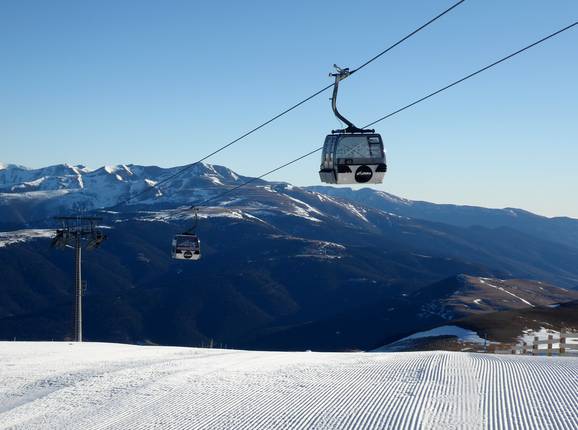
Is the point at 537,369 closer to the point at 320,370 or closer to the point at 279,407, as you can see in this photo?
the point at 320,370

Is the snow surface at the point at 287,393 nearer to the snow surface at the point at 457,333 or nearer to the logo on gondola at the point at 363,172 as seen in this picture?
the logo on gondola at the point at 363,172

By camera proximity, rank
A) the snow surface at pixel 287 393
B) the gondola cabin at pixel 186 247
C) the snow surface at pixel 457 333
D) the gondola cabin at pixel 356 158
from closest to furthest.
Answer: the snow surface at pixel 287 393
the gondola cabin at pixel 356 158
the gondola cabin at pixel 186 247
the snow surface at pixel 457 333

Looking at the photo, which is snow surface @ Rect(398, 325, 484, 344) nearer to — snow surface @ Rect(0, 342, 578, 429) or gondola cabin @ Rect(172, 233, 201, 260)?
gondola cabin @ Rect(172, 233, 201, 260)

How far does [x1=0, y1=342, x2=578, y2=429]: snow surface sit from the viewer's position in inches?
586

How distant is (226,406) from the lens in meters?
16.4

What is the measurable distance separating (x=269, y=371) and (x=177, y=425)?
7.33 metres

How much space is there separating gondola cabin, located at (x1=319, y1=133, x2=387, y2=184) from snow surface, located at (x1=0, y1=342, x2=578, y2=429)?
5.14 metres

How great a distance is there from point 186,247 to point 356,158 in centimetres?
2315

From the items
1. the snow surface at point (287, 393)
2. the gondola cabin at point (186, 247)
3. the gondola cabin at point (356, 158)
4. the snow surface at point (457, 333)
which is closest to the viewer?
the snow surface at point (287, 393)

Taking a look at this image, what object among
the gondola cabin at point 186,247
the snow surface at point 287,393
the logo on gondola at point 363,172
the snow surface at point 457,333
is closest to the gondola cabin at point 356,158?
the logo on gondola at point 363,172

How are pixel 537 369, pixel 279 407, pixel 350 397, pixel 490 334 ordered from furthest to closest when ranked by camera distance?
pixel 490 334 < pixel 537 369 < pixel 350 397 < pixel 279 407

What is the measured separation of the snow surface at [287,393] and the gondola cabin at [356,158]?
5.14 metres

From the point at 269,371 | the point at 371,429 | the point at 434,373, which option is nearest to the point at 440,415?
the point at 371,429

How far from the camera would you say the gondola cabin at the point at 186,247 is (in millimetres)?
40281
